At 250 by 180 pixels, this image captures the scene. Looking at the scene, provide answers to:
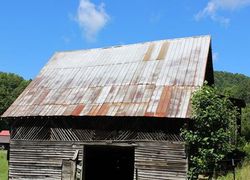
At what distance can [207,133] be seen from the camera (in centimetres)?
1692

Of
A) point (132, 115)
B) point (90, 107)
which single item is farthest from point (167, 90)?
point (90, 107)

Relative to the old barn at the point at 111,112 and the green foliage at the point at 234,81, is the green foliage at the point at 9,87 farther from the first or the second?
the old barn at the point at 111,112

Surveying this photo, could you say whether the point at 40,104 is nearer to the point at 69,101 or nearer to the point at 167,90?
the point at 69,101

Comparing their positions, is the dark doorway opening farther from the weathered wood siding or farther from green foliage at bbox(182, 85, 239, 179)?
green foliage at bbox(182, 85, 239, 179)

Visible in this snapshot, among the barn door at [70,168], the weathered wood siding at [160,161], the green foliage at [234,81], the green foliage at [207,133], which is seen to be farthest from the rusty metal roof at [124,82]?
the green foliage at [234,81]

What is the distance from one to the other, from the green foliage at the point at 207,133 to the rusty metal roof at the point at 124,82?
68 cm

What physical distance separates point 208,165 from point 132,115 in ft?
12.5

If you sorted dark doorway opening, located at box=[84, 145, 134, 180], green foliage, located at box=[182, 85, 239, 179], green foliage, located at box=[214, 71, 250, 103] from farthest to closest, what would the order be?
green foliage, located at box=[214, 71, 250, 103] → dark doorway opening, located at box=[84, 145, 134, 180] → green foliage, located at box=[182, 85, 239, 179]

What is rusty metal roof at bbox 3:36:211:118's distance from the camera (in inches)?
725

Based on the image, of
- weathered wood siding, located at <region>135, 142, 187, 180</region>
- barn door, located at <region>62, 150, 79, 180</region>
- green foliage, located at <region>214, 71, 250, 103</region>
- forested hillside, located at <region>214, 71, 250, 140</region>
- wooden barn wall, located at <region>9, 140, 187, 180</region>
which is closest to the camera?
weathered wood siding, located at <region>135, 142, 187, 180</region>

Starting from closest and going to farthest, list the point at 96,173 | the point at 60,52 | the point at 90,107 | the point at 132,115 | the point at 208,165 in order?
the point at 208,165 < the point at 132,115 < the point at 90,107 < the point at 96,173 < the point at 60,52

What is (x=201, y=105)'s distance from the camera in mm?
16828

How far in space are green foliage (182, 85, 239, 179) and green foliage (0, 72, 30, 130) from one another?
7540cm

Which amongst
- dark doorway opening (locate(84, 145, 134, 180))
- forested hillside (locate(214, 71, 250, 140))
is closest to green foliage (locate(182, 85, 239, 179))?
dark doorway opening (locate(84, 145, 134, 180))
